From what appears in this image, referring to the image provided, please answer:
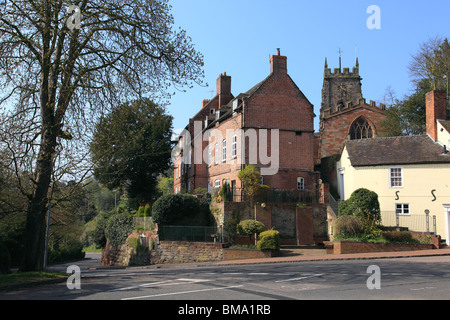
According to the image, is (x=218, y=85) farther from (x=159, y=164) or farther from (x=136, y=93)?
(x=136, y=93)

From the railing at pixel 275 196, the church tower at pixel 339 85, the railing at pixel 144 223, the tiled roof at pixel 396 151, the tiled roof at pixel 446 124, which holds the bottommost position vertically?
the railing at pixel 144 223

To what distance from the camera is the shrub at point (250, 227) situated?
2880 centimetres

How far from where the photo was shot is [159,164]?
47719 millimetres

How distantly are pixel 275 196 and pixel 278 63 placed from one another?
11.3 m

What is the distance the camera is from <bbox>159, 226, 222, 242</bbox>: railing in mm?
29562

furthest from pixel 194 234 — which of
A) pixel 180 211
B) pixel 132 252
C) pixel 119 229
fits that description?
pixel 119 229

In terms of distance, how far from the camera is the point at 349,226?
89.6ft

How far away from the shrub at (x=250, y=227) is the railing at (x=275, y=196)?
275cm

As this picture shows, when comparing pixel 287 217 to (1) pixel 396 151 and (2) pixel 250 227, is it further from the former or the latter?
(1) pixel 396 151

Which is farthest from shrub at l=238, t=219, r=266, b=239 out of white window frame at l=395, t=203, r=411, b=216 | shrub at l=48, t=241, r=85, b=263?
shrub at l=48, t=241, r=85, b=263

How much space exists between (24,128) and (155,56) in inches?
242

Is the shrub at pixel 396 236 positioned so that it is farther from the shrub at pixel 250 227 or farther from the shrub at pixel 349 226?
the shrub at pixel 250 227

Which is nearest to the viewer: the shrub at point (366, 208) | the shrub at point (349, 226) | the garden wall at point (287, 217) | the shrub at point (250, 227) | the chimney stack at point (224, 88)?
the shrub at point (349, 226)

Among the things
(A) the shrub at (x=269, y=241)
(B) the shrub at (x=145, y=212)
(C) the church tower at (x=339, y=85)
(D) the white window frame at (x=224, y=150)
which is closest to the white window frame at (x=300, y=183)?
(D) the white window frame at (x=224, y=150)
